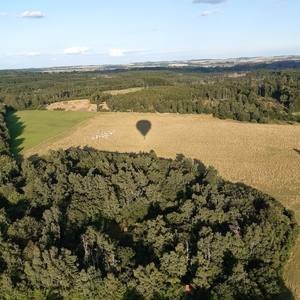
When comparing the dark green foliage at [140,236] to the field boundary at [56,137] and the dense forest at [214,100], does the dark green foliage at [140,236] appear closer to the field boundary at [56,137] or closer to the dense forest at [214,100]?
the field boundary at [56,137]

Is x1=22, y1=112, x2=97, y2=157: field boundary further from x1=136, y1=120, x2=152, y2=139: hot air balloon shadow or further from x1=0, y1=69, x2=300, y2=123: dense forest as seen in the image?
x1=0, y1=69, x2=300, y2=123: dense forest

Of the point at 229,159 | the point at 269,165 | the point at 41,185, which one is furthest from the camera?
the point at 229,159

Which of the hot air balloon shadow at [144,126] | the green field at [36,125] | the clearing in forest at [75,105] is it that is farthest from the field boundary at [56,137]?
the clearing in forest at [75,105]

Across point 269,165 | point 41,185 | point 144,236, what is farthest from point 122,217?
point 269,165

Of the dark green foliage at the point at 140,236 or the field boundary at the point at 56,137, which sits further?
the field boundary at the point at 56,137

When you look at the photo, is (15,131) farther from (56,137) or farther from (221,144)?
(221,144)

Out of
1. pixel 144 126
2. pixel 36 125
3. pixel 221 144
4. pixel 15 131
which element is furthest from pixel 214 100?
pixel 15 131

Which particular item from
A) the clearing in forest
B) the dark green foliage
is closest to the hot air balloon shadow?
the clearing in forest

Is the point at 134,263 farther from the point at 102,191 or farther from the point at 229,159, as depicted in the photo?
the point at 229,159
